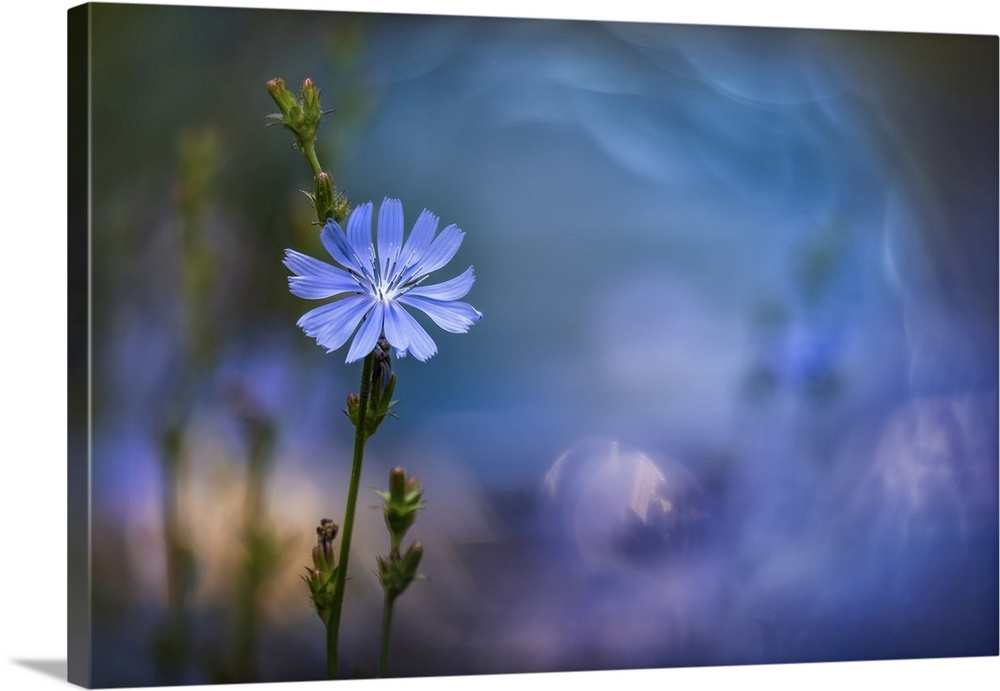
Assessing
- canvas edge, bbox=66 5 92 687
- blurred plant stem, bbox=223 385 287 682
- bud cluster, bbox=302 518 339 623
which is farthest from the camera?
blurred plant stem, bbox=223 385 287 682

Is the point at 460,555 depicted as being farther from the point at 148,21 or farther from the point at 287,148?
the point at 148,21

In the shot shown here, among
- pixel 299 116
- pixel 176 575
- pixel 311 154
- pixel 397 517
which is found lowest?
pixel 176 575

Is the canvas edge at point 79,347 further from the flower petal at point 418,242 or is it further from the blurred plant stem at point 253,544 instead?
the flower petal at point 418,242

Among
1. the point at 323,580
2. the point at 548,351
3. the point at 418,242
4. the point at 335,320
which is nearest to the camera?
the point at 323,580

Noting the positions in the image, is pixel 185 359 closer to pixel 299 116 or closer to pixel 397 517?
pixel 299 116

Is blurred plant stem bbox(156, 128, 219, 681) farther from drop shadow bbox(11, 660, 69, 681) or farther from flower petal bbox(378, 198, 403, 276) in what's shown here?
flower petal bbox(378, 198, 403, 276)

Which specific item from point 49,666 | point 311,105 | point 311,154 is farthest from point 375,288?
point 49,666

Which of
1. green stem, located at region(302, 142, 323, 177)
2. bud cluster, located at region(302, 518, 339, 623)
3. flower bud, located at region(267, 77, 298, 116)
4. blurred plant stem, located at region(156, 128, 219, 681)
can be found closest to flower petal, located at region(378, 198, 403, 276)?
green stem, located at region(302, 142, 323, 177)
